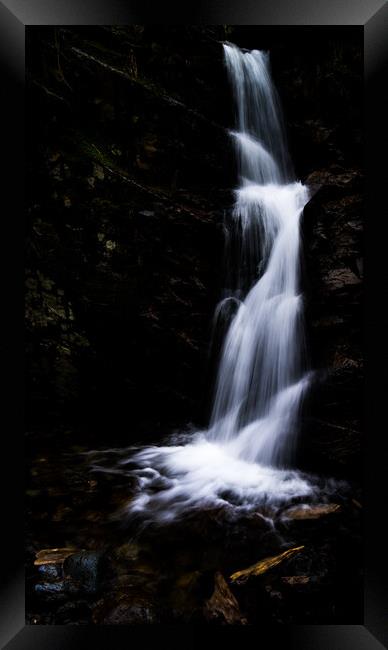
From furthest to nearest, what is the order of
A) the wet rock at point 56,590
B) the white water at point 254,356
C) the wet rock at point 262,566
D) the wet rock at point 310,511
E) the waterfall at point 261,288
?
1. the waterfall at point 261,288
2. the white water at point 254,356
3. the wet rock at point 310,511
4. the wet rock at point 262,566
5. the wet rock at point 56,590

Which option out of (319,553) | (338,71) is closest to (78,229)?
(338,71)

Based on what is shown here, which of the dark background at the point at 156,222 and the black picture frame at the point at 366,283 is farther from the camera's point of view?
the dark background at the point at 156,222

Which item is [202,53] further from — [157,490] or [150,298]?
[157,490]

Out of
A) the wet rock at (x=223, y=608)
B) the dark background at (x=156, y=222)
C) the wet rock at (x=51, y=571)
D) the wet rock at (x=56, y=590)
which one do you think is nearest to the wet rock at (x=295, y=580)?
the wet rock at (x=223, y=608)

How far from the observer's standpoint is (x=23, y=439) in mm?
1410

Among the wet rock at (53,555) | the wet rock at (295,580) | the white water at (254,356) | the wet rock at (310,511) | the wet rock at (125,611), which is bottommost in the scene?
the wet rock at (125,611)

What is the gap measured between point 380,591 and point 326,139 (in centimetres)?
338

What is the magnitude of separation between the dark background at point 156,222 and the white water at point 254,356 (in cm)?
15

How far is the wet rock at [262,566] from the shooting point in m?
1.93

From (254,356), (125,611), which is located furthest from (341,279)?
(125,611)

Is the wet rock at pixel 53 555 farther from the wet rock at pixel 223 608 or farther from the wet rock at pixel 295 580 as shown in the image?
the wet rock at pixel 295 580

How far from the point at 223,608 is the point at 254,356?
1.95m

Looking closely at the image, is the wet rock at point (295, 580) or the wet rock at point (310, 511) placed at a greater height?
the wet rock at point (310, 511)

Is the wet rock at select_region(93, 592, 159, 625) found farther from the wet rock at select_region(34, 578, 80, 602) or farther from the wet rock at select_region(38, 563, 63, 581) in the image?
the wet rock at select_region(38, 563, 63, 581)
